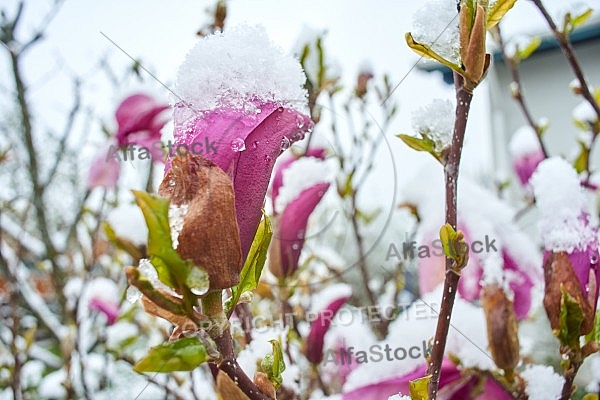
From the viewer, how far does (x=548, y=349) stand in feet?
2.55

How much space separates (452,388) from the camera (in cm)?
34

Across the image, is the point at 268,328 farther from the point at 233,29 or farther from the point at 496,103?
the point at 496,103

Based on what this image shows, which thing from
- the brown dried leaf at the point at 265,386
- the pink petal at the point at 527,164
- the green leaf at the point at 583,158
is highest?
the pink petal at the point at 527,164

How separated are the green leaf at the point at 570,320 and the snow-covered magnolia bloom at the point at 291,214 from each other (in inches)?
6.9

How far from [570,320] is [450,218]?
8 centimetres

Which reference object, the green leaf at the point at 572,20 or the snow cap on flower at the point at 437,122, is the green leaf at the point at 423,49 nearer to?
the snow cap on flower at the point at 437,122

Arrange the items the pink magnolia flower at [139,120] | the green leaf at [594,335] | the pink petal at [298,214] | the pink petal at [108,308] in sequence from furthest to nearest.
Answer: the pink petal at [108,308], the pink magnolia flower at [139,120], the pink petal at [298,214], the green leaf at [594,335]

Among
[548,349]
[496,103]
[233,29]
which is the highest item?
[496,103]

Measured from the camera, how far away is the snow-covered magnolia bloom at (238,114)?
233mm

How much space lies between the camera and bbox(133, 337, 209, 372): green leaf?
8.1 inches

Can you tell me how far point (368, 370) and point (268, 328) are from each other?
0.09 m

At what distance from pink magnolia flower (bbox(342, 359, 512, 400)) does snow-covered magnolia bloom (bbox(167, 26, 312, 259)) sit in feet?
0.44

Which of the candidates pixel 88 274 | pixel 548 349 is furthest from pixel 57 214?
pixel 548 349

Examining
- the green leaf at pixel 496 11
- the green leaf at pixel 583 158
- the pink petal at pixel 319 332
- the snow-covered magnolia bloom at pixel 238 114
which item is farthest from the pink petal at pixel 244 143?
the green leaf at pixel 583 158
